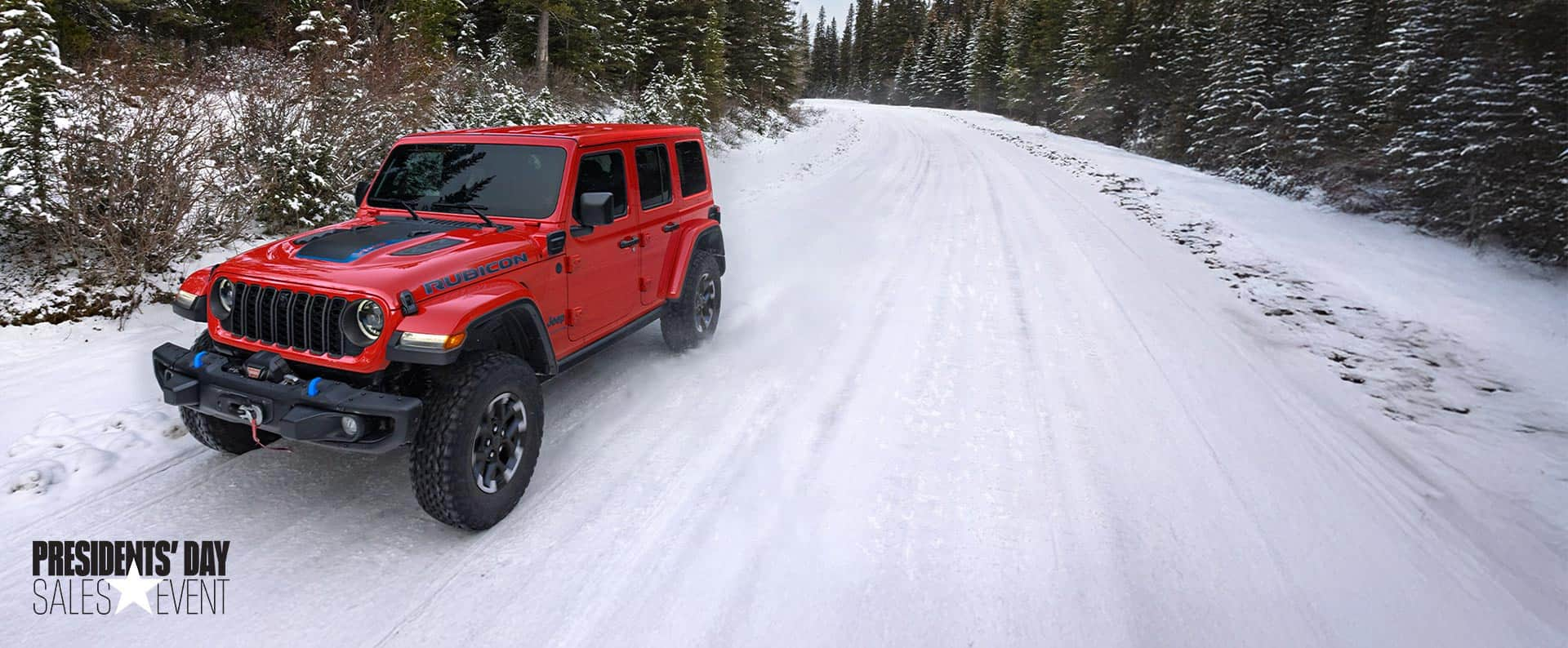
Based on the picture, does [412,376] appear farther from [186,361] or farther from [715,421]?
[715,421]

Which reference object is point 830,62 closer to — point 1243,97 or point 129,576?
point 1243,97

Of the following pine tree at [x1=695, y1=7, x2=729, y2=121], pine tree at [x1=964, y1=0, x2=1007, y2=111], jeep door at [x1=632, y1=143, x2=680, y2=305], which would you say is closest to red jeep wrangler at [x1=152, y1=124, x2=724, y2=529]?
jeep door at [x1=632, y1=143, x2=680, y2=305]

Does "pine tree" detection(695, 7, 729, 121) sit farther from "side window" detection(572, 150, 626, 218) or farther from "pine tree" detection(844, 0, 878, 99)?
"pine tree" detection(844, 0, 878, 99)

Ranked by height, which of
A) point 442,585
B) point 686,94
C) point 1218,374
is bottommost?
point 442,585

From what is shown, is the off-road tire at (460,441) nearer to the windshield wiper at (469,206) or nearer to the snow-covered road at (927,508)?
the snow-covered road at (927,508)

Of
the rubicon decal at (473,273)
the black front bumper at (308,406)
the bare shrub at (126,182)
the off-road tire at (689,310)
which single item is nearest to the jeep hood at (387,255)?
the rubicon decal at (473,273)

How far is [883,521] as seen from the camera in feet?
12.1

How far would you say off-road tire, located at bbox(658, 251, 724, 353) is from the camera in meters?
5.79

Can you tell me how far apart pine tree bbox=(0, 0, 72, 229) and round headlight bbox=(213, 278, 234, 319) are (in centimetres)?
329

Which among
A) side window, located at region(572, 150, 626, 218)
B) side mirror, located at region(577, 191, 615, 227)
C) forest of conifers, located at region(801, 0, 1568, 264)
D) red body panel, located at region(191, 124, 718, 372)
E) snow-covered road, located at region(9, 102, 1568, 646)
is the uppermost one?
forest of conifers, located at region(801, 0, 1568, 264)

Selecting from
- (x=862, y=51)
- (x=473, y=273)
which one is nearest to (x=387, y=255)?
(x=473, y=273)

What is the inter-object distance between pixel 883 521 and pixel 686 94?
1948 cm

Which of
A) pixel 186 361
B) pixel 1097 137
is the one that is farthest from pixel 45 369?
pixel 1097 137

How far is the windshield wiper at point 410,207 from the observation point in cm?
440
